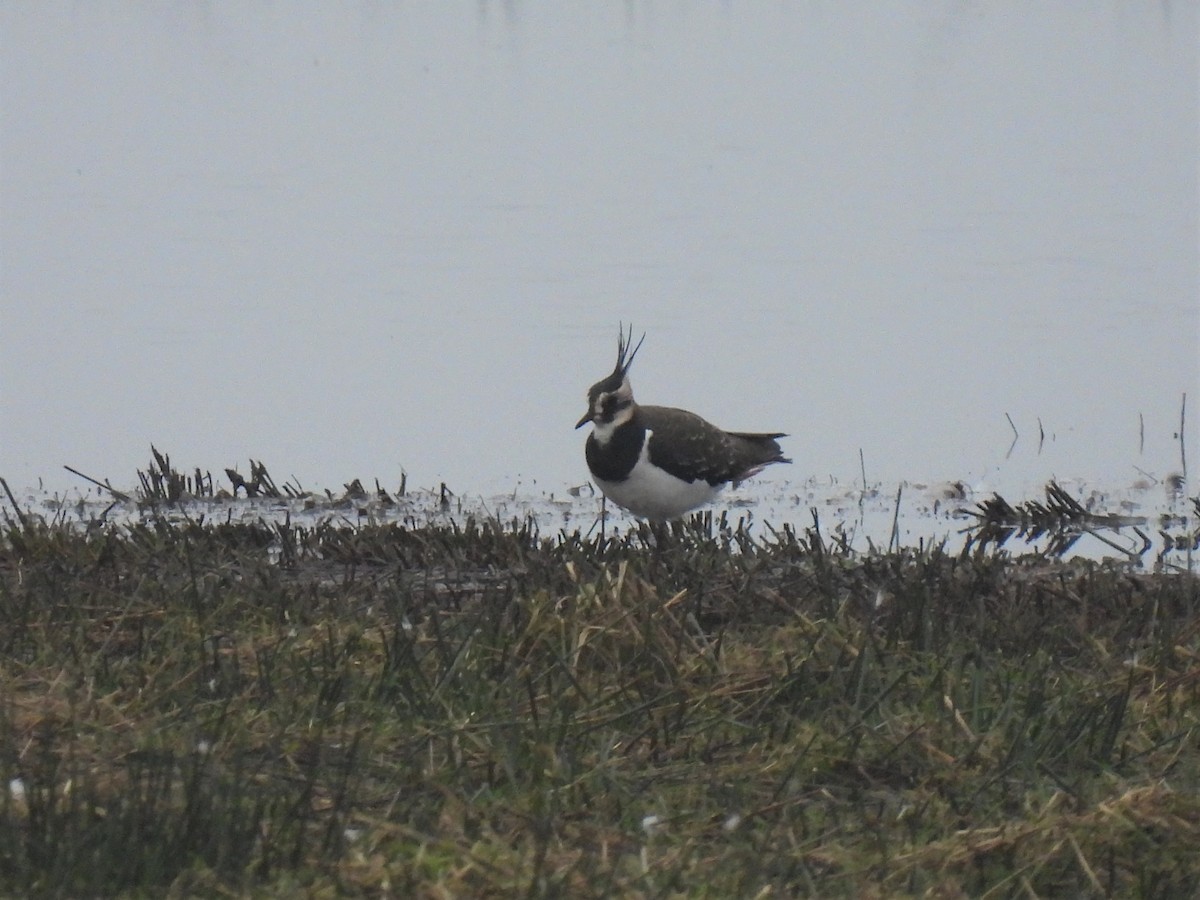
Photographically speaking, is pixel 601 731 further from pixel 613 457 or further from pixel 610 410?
pixel 610 410

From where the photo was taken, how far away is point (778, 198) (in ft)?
62.8

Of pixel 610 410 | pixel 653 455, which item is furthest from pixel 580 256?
pixel 653 455

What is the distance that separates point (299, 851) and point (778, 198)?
16.0 m

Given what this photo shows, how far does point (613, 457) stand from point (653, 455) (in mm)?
182

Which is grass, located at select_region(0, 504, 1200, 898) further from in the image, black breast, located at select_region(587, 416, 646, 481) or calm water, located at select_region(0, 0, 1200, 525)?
calm water, located at select_region(0, 0, 1200, 525)

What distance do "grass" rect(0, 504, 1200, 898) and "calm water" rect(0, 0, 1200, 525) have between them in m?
4.39

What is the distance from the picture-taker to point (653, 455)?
26.6 feet

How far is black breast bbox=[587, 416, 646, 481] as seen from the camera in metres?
7.97

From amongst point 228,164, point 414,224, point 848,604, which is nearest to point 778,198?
point 414,224

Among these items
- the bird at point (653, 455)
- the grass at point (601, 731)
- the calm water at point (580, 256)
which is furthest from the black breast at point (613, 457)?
the grass at point (601, 731)

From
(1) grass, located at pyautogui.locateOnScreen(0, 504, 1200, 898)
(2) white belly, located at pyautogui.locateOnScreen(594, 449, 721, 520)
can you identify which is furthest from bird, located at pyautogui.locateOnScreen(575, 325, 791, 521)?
(1) grass, located at pyautogui.locateOnScreen(0, 504, 1200, 898)

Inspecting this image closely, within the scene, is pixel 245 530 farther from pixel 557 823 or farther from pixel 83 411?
pixel 83 411

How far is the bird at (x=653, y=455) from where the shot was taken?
800 centimetres

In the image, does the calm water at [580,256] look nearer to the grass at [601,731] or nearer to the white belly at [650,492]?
the white belly at [650,492]
